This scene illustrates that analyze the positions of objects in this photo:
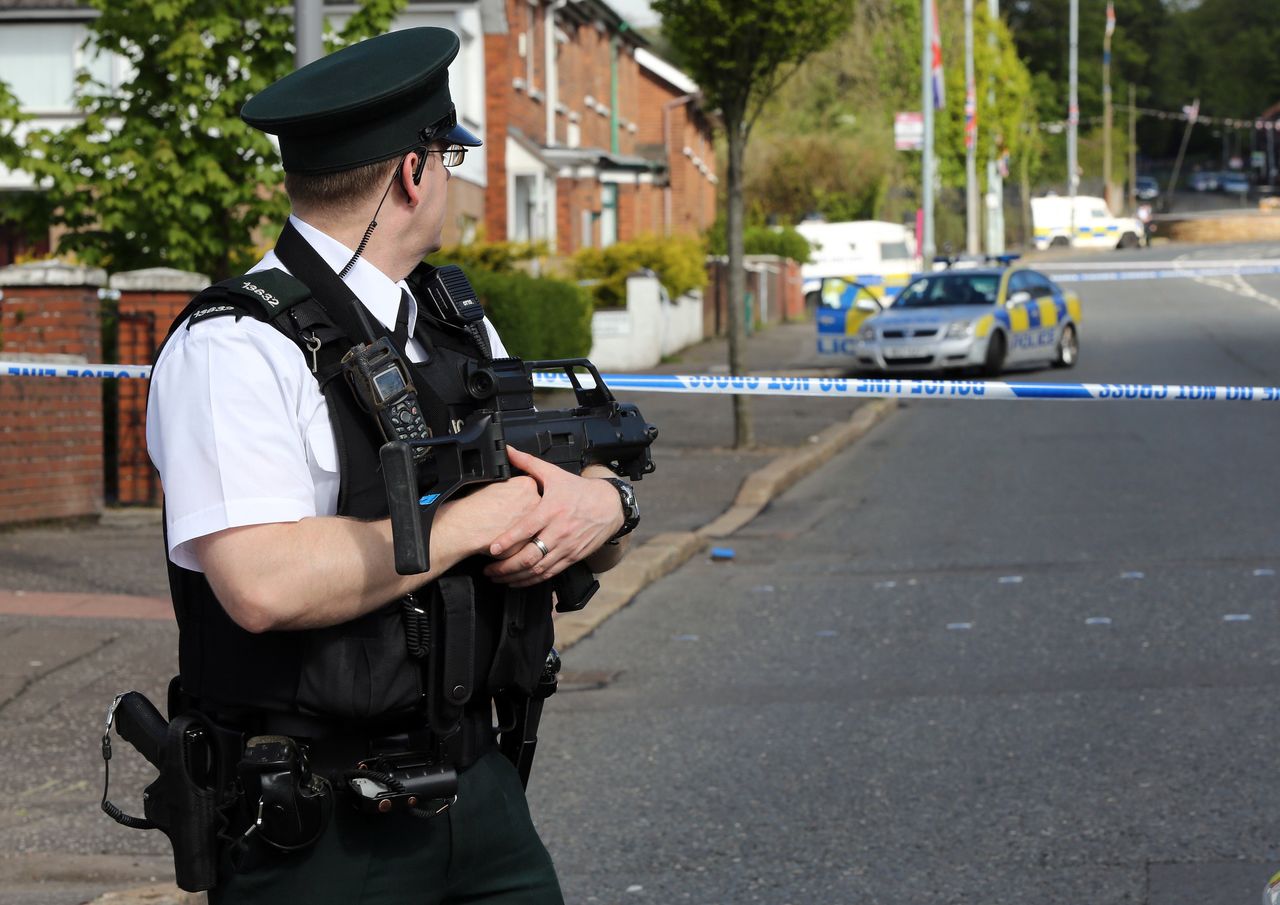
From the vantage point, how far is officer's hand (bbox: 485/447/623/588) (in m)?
2.44

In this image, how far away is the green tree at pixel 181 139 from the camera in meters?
11.7

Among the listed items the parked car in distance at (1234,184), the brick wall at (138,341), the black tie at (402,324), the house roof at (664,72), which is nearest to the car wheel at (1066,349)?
the brick wall at (138,341)

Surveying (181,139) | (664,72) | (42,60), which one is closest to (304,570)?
(181,139)

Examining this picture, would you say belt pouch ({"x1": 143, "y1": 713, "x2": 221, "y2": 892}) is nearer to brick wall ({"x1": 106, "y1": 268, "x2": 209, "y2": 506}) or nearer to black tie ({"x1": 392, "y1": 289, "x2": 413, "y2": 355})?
black tie ({"x1": 392, "y1": 289, "x2": 413, "y2": 355})

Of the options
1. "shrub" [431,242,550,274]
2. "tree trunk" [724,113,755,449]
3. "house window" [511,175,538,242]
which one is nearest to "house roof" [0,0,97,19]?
"house window" [511,175,538,242]

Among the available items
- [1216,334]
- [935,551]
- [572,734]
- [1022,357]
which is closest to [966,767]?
[572,734]

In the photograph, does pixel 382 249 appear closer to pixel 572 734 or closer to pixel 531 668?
pixel 531 668

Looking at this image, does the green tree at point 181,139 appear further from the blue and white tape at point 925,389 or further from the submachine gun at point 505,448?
the submachine gun at point 505,448

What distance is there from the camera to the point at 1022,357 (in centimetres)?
2250

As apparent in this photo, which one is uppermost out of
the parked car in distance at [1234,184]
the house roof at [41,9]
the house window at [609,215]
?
the parked car in distance at [1234,184]

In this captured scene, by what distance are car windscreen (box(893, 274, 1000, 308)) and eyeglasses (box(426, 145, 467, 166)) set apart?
20277 millimetres

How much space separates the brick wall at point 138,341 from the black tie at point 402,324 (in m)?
8.84

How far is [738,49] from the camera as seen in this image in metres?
15.1

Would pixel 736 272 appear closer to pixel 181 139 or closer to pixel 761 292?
pixel 181 139
